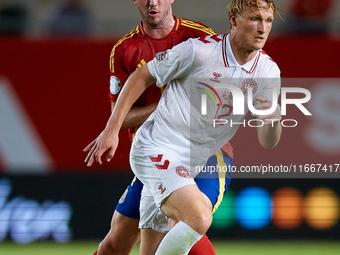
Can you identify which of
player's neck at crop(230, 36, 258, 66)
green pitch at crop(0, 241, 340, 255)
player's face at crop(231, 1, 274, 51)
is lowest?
green pitch at crop(0, 241, 340, 255)

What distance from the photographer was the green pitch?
5.31 m

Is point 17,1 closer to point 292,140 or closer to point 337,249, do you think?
point 292,140

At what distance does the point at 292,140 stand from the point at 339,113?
1.60ft

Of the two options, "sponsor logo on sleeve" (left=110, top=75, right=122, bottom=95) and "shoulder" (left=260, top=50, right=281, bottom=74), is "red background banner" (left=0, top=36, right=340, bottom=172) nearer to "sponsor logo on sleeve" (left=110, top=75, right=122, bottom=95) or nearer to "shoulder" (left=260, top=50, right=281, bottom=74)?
"sponsor logo on sleeve" (left=110, top=75, right=122, bottom=95)

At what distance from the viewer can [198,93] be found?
3.36 meters

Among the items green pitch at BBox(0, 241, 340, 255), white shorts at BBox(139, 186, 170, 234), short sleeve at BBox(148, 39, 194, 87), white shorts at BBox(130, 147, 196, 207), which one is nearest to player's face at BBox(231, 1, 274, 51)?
short sleeve at BBox(148, 39, 194, 87)

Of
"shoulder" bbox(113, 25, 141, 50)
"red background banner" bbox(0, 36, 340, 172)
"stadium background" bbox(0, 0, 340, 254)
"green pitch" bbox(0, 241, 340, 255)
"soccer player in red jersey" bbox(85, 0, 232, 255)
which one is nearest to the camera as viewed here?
"soccer player in red jersey" bbox(85, 0, 232, 255)

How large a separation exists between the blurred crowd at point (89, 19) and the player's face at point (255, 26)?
2245 mm

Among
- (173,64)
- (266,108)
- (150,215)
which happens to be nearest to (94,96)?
(150,215)

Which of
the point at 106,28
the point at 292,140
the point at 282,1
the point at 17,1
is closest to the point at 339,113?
the point at 292,140

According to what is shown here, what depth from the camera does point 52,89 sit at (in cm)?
567

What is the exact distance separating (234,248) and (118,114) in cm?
260

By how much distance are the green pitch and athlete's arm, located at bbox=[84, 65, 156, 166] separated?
2229mm

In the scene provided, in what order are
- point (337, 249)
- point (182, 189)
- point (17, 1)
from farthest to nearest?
point (17, 1), point (337, 249), point (182, 189)
